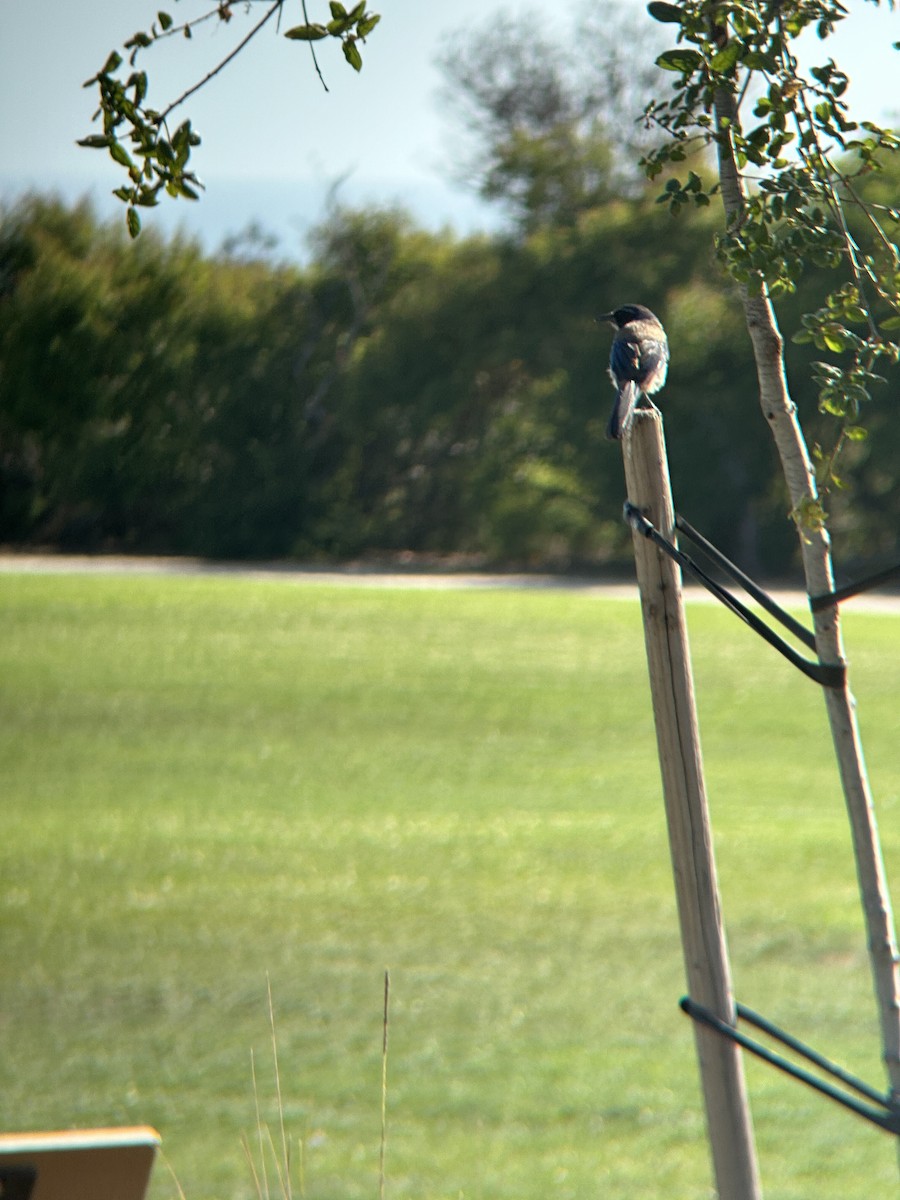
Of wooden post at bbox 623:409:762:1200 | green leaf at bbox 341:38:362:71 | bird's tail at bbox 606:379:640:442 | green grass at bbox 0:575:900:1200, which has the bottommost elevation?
green grass at bbox 0:575:900:1200

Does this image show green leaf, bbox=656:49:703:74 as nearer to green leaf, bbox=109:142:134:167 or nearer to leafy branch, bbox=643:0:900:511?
leafy branch, bbox=643:0:900:511

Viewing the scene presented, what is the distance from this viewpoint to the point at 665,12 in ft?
4.42

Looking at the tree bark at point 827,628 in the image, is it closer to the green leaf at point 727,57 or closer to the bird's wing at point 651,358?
the green leaf at point 727,57

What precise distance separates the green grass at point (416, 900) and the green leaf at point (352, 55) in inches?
115

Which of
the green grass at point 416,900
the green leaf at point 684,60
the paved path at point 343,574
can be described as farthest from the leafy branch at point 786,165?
the paved path at point 343,574

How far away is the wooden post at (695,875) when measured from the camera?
1.29 meters

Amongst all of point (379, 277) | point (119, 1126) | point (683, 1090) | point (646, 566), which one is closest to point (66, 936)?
point (119, 1126)

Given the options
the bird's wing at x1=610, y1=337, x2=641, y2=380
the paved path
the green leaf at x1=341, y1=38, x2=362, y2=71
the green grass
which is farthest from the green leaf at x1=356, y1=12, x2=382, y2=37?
the paved path

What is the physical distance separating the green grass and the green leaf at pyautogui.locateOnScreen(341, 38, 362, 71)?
292 centimetres

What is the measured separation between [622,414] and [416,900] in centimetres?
501

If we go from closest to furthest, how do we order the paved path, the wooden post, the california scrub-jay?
the wooden post, the california scrub-jay, the paved path

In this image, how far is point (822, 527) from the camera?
136 cm

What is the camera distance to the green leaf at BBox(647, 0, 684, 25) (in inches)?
52.9

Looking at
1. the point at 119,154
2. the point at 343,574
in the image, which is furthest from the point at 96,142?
the point at 343,574
